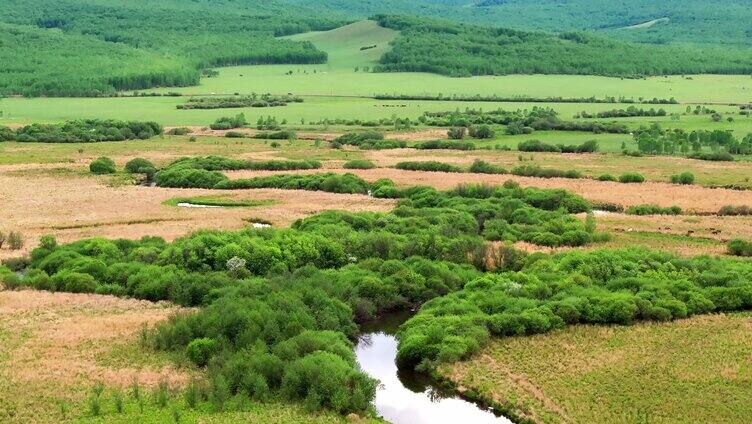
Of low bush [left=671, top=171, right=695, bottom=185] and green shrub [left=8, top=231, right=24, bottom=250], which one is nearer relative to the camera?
green shrub [left=8, top=231, right=24, bottom=250]

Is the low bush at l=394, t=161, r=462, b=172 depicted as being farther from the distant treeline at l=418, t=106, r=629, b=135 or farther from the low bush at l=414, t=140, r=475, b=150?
the distant treeline at l=418, t=106, r=629, b=135

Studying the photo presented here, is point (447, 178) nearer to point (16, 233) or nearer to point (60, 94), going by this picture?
point (16, 233)

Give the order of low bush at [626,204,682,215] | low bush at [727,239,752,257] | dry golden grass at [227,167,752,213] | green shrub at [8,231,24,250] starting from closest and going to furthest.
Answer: low bush at [727,239,752,257]
green shrub at [8,231,24,250]
low bush at [626,204,682,215]
dry golden grass at [227,167,752,213]

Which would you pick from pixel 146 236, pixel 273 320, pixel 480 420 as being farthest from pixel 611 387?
pixel 146 236

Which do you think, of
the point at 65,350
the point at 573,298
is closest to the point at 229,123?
the point at 573,298

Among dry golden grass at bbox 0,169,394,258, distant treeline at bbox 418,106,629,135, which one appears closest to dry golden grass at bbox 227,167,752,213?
dry golden grass at bbox 0,169,394,258

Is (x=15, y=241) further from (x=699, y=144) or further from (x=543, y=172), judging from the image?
(x=699, y=144)

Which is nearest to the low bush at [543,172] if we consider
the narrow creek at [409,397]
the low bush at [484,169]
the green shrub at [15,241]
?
the low bush at [484,169]
